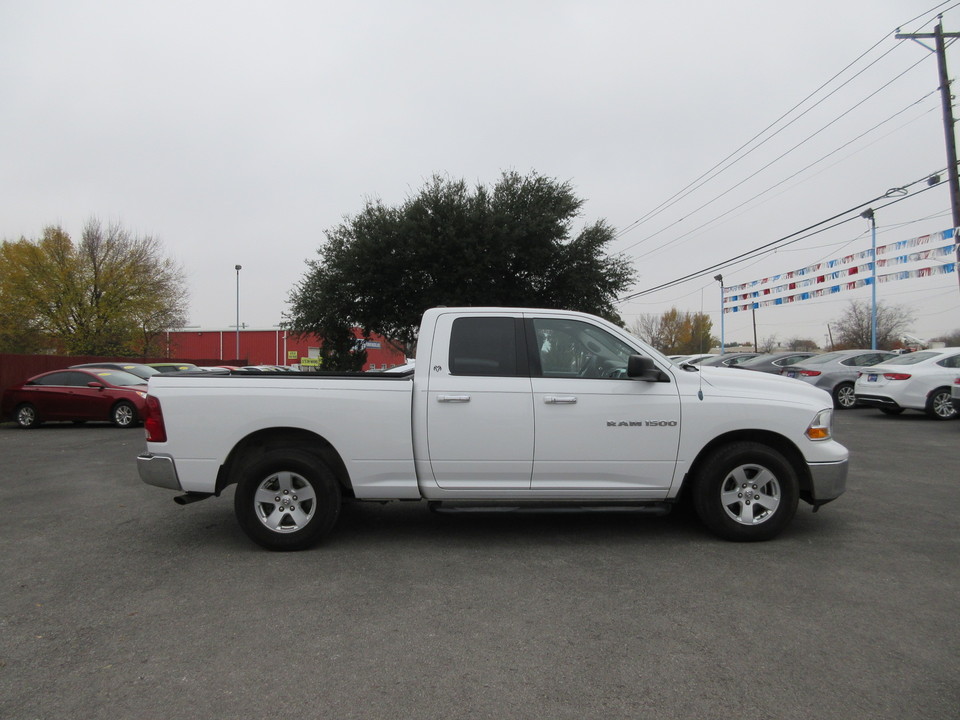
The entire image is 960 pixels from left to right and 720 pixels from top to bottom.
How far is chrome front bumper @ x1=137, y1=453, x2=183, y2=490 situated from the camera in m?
5.29

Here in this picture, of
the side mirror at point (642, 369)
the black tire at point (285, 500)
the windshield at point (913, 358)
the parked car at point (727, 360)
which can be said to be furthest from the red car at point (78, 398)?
the parked car at point (727, 360)

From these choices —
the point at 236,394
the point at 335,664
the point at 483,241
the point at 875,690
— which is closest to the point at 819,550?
the point at 875,690

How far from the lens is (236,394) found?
529cm

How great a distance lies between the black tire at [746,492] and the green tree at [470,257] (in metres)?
16.8

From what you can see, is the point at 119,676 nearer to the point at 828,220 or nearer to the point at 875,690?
the point at 875,690

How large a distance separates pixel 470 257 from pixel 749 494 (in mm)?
16852

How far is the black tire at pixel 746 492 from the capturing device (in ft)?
17.4

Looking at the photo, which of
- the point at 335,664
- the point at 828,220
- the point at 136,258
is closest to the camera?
the point at 335,664

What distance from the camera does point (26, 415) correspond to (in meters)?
16.8

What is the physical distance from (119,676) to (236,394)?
239cm

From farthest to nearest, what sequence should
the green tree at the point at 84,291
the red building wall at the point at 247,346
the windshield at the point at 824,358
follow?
the red building wall at the point at 247,346 → the green tree at the point at 84,291 → the windshield at the point at 824,358

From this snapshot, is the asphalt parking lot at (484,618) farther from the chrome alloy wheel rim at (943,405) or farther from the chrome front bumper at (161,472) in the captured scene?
the chrome alloy wheel rim at (943,405)

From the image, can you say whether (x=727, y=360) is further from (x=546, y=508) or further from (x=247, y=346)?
(x=247, y=346)

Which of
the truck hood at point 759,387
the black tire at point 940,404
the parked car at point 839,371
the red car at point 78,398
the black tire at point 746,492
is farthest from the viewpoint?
the parked car at point 839,371
